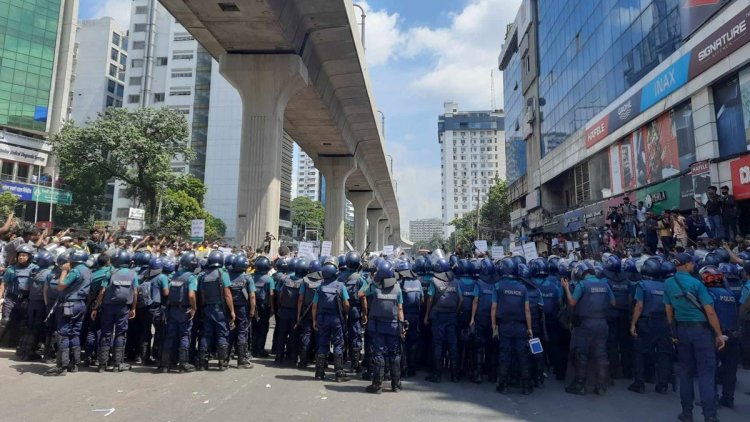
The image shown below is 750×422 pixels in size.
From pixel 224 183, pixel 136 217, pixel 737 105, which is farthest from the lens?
pixel 224 183

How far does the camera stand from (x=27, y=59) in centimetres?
4478

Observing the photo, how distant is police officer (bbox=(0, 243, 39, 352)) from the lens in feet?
25.6

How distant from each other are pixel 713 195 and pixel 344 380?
39.9ft

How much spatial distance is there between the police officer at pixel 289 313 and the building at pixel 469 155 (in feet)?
428

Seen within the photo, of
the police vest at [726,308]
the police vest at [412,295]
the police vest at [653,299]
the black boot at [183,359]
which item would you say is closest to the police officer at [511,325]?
the police vest at [412,295]

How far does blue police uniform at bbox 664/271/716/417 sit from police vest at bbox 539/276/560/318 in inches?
81.4

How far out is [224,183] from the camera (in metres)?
61.2

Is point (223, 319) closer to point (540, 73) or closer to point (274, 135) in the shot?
point (274, 135)

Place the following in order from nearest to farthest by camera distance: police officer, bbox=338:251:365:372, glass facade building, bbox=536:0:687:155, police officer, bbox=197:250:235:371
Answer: police officer, bbox=197:250:235:371 → police officer, bbox=338:251:365:372 → glass facade building, bbox=536:0:687:155

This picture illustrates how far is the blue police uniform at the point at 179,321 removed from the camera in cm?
729

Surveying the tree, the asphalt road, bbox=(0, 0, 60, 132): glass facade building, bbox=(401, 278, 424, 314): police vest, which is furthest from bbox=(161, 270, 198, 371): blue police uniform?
bbox=(0, 0, 60, 132): glass facade building

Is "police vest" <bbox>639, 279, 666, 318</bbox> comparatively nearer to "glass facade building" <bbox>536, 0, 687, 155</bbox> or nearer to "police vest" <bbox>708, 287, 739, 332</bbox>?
"police vest" <bbox>708, 287, 739, 332</bbox>

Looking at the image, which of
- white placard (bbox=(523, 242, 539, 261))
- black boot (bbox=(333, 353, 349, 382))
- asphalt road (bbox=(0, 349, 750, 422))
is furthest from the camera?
white placard (bbox=(523, 242, 539, 261))

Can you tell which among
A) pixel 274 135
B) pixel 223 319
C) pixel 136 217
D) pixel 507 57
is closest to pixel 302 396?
pixel 223 319
